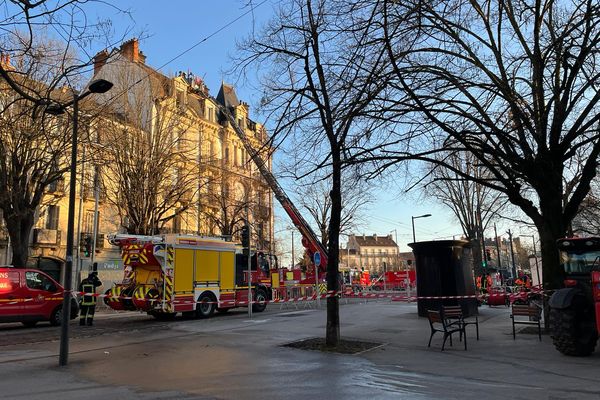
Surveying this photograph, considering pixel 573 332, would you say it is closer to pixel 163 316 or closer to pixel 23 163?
pixel 163 316

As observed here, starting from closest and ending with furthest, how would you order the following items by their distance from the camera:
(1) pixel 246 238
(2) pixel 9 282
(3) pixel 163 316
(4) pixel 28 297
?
(2) pixel 9 282
(4) pixel 28 297
(3) pixel 163 316
(1) pixel 246 238

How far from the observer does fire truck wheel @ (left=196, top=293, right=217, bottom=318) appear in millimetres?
19127

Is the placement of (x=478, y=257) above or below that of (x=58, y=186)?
below

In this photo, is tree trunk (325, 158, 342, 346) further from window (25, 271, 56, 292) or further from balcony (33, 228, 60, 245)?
balcony (33, 228, 60, 245)

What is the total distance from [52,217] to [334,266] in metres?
26.7

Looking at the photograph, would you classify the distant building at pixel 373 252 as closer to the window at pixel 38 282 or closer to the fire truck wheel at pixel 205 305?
the fire truck wheel at pixel 205 305

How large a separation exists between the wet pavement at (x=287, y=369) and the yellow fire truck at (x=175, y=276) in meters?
4.34

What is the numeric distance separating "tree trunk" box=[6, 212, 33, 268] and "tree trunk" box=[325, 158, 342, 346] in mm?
15909

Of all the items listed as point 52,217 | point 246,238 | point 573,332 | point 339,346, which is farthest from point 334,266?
point 52,217

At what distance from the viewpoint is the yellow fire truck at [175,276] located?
17641 mm

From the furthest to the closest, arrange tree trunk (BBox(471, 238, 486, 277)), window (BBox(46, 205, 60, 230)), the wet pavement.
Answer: tree trunk (BBox(471, 238, 486, 277))
window (BBox(46, 205, 60, 230))
the wet pavement

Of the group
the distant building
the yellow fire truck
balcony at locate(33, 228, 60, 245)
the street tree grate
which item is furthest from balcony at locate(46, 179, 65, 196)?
the distant building

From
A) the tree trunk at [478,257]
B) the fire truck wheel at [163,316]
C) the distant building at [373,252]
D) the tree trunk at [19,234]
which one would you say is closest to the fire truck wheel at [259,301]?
the fire truck wheel at [163,316]

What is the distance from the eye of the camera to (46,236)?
30.6m
